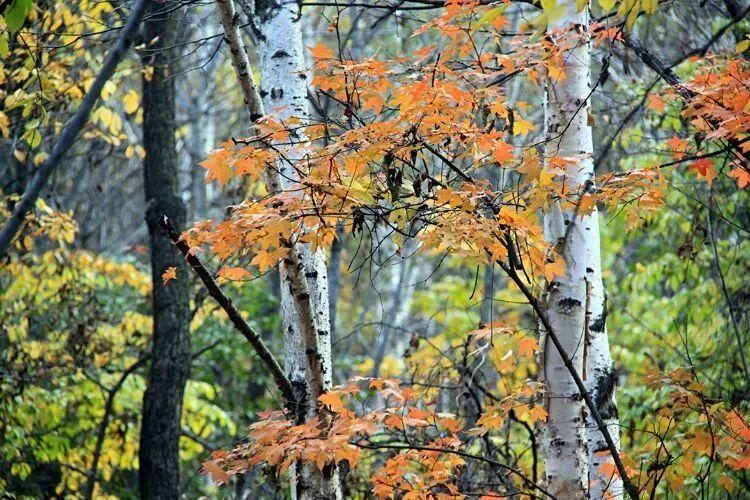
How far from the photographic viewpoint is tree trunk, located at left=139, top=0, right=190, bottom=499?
6.60m

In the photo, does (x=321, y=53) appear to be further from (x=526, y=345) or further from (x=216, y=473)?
(x=216, y=473)

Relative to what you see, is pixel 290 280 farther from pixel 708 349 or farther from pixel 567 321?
pixel 708 349

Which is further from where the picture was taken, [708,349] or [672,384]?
[708,349]

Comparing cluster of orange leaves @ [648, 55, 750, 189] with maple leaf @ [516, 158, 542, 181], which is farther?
cluster of orange leaves @ [648, 55, 750, 189]

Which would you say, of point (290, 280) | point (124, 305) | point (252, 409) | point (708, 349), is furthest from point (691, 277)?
point (124, 305)

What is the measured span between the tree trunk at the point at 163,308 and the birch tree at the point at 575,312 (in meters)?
3.81


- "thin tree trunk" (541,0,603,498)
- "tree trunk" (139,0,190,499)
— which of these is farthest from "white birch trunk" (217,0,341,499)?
"tree trunk" (139,0,190,499)

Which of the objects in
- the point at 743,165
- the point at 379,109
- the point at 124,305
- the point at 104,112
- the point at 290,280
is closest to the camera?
the point at 290,280

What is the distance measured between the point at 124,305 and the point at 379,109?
31.4ft

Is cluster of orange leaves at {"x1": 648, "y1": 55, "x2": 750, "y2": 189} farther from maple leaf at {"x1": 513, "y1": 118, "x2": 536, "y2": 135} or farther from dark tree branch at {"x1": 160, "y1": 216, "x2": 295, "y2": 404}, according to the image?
dark tree branch at {"x1": 160, "y1": 216, "x2": 295, "y2": 404}

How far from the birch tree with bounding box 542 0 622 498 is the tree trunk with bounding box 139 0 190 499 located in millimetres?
3815

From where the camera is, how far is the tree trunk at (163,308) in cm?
660

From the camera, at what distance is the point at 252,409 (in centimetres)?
1271

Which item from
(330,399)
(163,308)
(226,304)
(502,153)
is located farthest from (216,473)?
(163,308)
